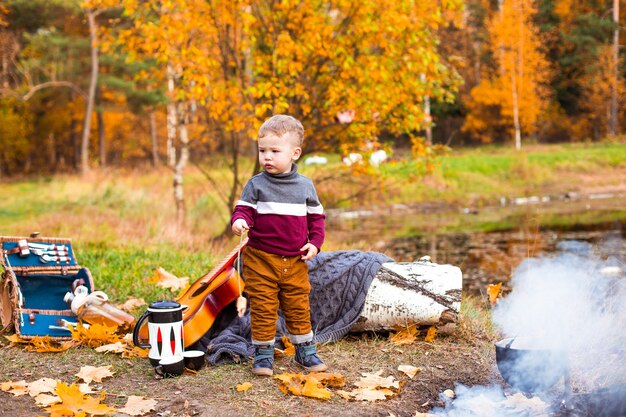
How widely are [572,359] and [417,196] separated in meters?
18.3

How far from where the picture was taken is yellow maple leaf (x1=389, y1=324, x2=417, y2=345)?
4953 millimetres

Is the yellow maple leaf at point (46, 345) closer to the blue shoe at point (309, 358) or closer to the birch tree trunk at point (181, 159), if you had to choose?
the blue shoe at point (309, 358)

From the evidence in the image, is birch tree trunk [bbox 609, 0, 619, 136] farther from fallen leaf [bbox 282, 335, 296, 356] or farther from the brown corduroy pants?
the brown corduroy pants

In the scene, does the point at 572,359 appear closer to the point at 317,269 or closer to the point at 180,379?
the point at 317,269

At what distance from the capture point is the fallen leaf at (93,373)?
4172 millimetres

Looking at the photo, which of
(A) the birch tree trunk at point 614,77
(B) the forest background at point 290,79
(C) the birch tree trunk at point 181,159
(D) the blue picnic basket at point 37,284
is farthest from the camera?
(A) the birch tree trunk at point 614,77

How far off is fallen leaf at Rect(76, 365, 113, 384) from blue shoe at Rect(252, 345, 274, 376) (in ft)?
2.99

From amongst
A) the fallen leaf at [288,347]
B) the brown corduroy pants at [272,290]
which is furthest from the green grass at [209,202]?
the brown corduroy pants at [272,290]

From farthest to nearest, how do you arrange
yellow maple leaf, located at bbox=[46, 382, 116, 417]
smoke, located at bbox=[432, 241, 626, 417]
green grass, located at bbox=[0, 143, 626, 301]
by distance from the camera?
green grass, located at bbox=[0, 143, 626, 301] → smoke, located at bbox=[432, 241, 626, 417] → yellow maple leaf, located at bbox=[46, 382, 116, 417]

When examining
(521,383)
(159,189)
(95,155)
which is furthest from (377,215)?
(95,155)

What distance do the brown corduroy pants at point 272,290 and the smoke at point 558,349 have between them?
1112mm

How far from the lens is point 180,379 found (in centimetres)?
421

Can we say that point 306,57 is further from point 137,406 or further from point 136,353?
point 137,406

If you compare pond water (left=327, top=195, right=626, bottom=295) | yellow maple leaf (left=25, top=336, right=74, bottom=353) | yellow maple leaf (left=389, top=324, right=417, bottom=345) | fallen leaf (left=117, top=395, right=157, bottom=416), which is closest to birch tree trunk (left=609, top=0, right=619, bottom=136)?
pond water (left=327, top=195, right=626, bottom=295)
